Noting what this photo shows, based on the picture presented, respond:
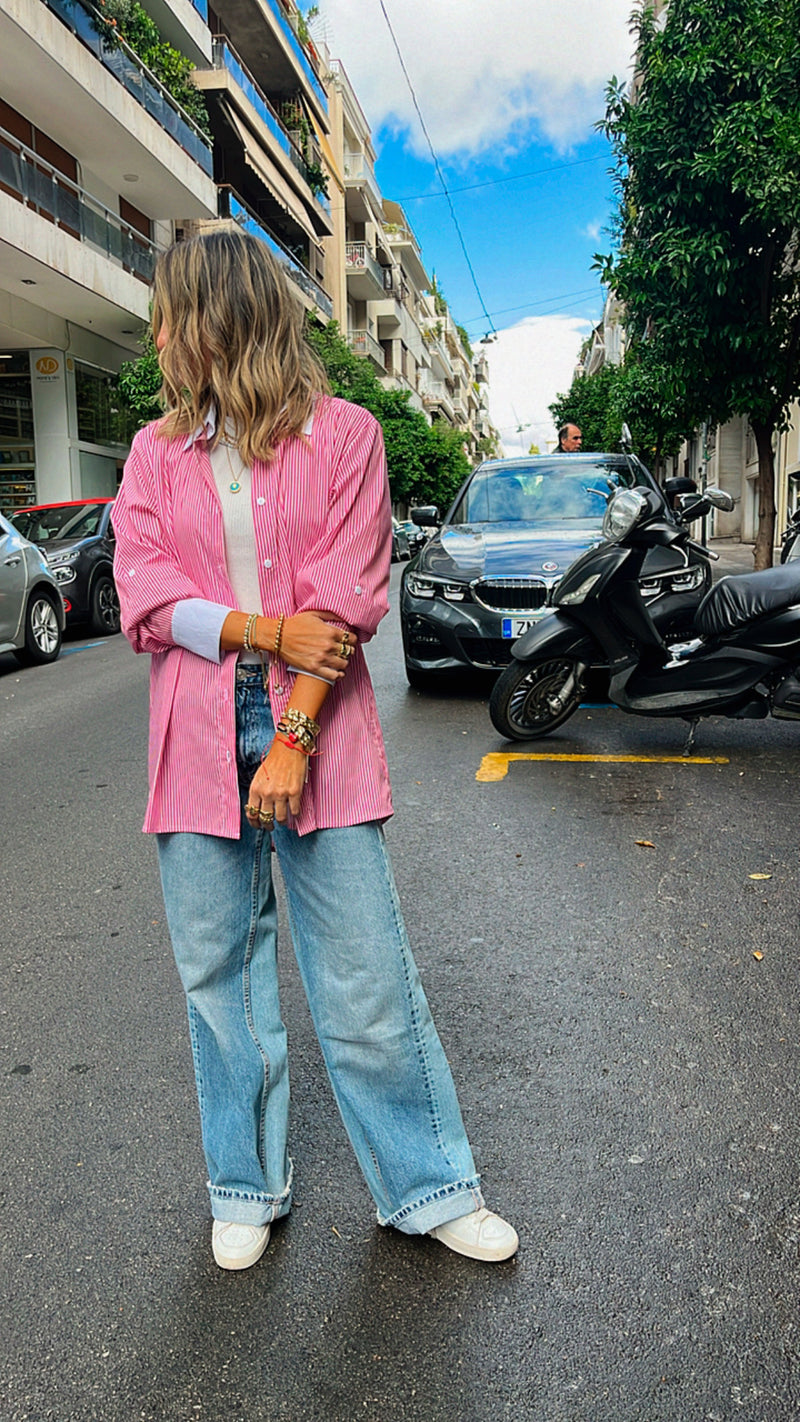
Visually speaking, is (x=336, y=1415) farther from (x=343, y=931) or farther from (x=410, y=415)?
(x=410, y=415)

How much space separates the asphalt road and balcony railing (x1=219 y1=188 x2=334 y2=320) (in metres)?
21.2

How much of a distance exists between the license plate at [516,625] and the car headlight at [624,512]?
4.09ft

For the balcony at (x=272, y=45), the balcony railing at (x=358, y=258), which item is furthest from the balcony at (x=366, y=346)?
the balcony at (x=272, y=45)

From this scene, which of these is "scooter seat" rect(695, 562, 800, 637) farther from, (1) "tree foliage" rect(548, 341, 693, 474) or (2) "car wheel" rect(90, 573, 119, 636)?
(2) "car wheel" rect(90, 573, 119, 636)

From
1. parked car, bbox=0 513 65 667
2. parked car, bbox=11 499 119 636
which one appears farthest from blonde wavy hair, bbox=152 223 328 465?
parked car, bbox=11 499 119 636

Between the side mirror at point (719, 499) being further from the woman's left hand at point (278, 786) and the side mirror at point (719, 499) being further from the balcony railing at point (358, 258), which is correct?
the balcony railing at point (358, 258)

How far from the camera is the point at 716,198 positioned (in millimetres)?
13078

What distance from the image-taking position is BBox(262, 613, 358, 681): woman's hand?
183 cm

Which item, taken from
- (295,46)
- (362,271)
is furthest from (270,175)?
(362,271)

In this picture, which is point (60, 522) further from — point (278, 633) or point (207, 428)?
point (278, 633)

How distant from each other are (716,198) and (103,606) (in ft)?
27.7

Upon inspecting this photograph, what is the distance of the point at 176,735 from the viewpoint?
1.94 meters

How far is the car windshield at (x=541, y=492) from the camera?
8.55m

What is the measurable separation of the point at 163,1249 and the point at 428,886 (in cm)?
209
